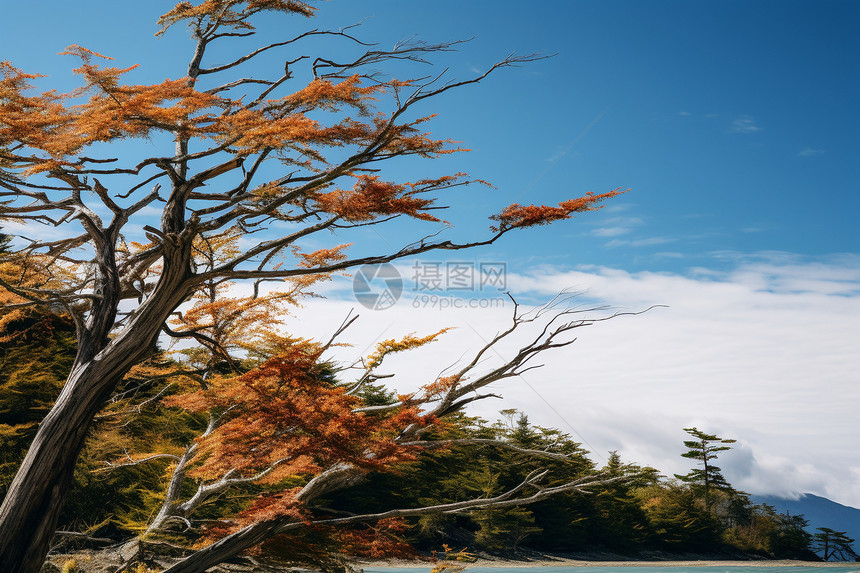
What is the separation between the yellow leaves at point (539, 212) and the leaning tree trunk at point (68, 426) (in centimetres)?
366

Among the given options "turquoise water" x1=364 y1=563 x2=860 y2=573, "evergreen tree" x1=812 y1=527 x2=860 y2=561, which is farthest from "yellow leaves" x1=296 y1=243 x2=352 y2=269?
"evergreen tree" x1=812 y1=527 x2=860 y2=561

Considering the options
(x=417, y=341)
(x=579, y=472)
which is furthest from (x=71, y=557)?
(x=579, y=472)

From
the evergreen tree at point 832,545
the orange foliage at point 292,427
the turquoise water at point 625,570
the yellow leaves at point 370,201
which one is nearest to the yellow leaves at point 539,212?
the yellow leaves at point 370,201

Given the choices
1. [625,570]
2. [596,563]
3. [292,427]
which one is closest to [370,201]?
[292,427]

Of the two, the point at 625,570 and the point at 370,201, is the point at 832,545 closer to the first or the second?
the point at 625,570

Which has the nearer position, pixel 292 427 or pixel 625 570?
pixel 292 427

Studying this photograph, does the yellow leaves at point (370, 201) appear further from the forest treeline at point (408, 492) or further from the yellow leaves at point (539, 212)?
the forest treeline at point (408, 492)

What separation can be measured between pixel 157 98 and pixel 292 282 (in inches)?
205

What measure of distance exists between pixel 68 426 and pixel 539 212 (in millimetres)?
5722

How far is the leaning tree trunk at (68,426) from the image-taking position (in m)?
6.24

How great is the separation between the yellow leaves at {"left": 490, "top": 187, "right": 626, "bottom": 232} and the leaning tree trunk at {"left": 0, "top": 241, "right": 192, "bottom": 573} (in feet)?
12.0

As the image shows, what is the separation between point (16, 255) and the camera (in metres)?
8.10

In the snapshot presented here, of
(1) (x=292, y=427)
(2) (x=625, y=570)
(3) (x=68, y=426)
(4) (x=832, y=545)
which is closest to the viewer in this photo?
(3) (x=68, y=426)

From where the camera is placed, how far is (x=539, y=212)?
7129 mm
